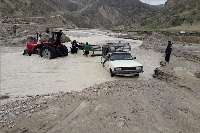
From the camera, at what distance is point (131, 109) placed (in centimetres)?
1573

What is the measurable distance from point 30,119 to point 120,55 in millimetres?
12782

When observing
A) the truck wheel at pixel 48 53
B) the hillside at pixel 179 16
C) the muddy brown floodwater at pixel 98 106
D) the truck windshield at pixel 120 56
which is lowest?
the muddy brown floodwater at pixel 98 106

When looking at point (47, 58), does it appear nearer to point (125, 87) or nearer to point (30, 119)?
point (125, 87)

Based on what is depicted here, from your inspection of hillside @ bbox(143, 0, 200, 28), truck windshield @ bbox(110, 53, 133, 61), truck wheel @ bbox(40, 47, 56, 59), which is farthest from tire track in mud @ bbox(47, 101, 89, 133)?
hillside @ bbox(143, 0, 200, 28)

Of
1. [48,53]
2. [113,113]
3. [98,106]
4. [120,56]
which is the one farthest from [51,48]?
[113,113]

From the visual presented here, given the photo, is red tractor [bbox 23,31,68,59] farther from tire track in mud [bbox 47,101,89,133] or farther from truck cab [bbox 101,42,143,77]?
tire track in mud [bbox 47,101,89,133]

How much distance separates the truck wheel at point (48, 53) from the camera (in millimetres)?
34438

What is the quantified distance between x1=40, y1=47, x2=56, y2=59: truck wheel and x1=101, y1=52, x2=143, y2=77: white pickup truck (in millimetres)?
8781

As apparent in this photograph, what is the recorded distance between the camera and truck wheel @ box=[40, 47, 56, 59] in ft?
113

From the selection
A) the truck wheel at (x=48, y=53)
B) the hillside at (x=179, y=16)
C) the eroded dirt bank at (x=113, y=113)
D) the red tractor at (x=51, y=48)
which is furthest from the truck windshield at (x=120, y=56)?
the hillside at (x=179, y=16)

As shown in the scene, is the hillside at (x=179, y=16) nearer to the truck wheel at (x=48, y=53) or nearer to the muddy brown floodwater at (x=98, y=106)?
the truck wheel at (x=48, y=53)

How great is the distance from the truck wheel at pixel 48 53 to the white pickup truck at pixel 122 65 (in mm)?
8781

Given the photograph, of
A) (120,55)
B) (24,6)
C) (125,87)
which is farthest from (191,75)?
(24,6)

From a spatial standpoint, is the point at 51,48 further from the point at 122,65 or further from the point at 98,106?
the point at 98,106
